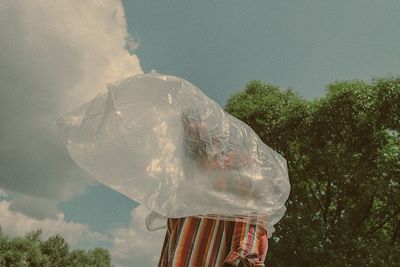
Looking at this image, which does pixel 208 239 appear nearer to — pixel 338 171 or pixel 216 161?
pixel 216 161

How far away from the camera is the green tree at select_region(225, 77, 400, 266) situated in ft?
41.3

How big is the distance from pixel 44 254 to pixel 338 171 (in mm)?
41694

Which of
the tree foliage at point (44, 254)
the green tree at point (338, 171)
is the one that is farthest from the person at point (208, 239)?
the tree foliage at point (44, 254)

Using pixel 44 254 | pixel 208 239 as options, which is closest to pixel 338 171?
pixel 208 239

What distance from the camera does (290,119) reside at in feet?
49.1

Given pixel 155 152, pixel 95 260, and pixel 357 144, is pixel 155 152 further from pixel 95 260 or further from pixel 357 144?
pixel 95 260

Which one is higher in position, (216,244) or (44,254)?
(44,254)

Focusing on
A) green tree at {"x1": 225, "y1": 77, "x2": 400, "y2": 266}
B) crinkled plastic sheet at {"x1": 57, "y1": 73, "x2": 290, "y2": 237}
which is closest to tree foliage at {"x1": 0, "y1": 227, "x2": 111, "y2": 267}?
green tree at {"x1": 225, "y1": 77, "x2": 400, "y2": 266}

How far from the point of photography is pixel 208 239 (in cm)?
220

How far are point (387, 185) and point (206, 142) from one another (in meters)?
11.5

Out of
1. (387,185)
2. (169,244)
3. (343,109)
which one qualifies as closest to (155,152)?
(169,244)

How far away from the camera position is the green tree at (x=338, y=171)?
1259 centimetres

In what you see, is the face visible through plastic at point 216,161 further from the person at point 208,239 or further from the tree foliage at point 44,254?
the tree foliage at point 44,254

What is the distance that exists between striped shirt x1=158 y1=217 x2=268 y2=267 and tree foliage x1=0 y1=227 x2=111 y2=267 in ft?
154
